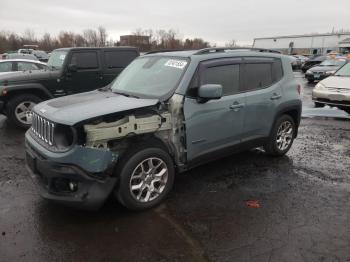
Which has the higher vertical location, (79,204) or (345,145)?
(79,204)

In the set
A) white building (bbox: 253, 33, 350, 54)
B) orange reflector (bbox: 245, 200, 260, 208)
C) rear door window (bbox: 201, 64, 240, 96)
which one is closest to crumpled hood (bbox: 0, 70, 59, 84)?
rear door window (bbox: 201, 64, 240, 96)

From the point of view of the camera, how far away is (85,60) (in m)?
8.80

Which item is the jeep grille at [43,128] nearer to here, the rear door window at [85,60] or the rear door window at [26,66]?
the rear door window at [85,60]

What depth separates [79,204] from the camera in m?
3.45

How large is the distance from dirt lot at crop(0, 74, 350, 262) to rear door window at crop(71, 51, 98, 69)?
4.02 m

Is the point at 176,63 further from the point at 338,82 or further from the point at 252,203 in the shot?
the point at 338,82

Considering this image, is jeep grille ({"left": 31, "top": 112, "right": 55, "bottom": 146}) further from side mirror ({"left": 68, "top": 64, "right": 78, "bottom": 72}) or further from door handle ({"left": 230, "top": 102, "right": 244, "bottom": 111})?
side mirror ({"left": 68, "top": 64, "right": 78, "bottom": 72})

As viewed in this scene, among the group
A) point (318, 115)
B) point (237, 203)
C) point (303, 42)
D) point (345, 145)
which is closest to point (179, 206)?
point (237, 203)

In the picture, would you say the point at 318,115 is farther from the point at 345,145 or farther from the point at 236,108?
the point at 236,108

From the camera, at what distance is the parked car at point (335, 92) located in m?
9.53

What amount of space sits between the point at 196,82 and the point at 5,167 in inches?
137

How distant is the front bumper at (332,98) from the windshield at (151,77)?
22.3 feet

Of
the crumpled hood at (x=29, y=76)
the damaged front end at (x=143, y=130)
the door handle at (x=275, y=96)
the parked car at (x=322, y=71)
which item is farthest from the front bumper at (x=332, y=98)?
the parked car at (x=322, y=71)

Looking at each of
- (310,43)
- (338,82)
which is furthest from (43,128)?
(310,43)
